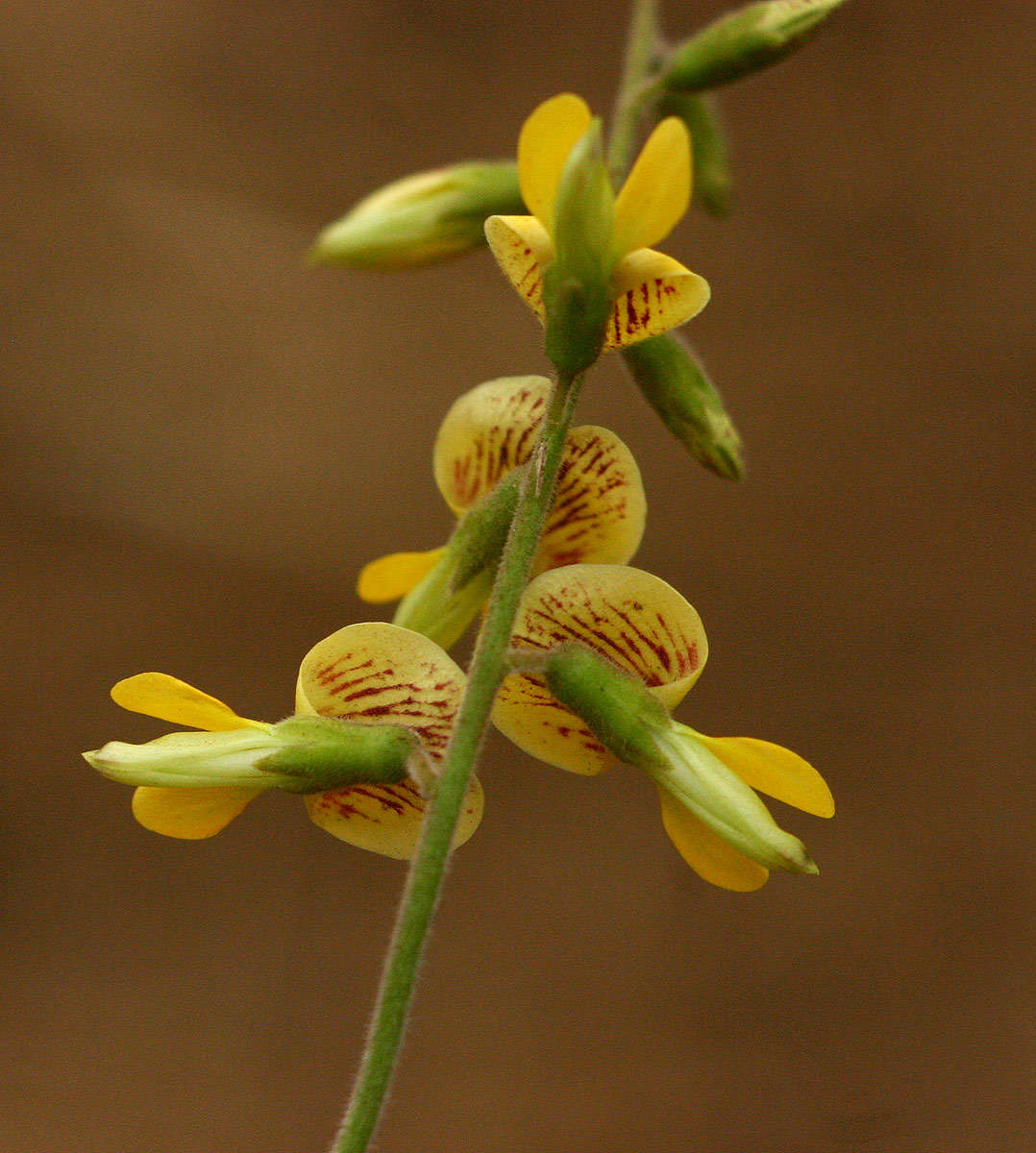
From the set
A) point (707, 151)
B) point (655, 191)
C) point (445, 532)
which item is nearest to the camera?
point (655, 191)

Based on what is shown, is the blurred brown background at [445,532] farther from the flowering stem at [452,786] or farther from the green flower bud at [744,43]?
the flowering stem at [452,786]

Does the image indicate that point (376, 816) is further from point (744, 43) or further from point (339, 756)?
point (744, 43)

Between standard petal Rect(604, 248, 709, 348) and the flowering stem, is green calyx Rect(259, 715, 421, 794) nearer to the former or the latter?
the flowering stem

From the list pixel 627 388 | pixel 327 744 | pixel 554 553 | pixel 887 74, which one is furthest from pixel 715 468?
pixel 887 74

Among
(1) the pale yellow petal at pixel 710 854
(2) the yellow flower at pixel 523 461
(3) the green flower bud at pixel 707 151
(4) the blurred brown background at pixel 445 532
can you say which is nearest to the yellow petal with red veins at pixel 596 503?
(2) the yellow flower at pixel 523 461

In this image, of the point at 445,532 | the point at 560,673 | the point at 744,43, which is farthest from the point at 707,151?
the point at 445,532

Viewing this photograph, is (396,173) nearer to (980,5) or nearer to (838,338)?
(838,338)

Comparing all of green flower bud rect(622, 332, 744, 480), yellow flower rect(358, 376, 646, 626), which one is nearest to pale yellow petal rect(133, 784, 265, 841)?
yellow flower rect(358, 376, 646, 626)
